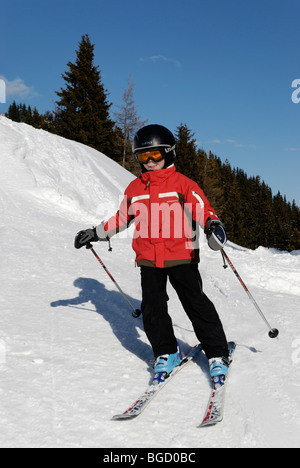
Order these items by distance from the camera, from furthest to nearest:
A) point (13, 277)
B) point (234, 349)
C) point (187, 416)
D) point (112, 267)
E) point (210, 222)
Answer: point (112, 267) < point (13, 277) < point (234, 349) < point (210, 222) < point (187, 416)

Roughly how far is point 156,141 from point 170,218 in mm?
673

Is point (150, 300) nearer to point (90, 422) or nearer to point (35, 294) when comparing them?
point (90, 422)

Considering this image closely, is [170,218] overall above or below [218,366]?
above

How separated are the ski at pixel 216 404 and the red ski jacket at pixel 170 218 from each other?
0.95m

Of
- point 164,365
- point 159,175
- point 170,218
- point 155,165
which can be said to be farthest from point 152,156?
point 164,365

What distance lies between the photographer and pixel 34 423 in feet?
6.78

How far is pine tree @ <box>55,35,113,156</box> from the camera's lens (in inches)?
1161

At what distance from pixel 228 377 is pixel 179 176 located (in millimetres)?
1720

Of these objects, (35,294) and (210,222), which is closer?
(210,222)

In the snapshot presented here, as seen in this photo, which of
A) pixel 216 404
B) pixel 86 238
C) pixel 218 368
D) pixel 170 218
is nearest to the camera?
pixel 216 404

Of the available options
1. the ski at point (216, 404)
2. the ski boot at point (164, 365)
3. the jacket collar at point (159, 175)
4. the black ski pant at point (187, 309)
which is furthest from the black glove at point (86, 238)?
the ski at point (216, 404)

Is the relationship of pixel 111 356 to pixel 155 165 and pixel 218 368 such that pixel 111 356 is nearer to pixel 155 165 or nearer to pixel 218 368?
pixel 218 368

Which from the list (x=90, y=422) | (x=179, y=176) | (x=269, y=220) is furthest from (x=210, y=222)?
(x=269, y=220)

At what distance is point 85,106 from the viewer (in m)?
30.2
